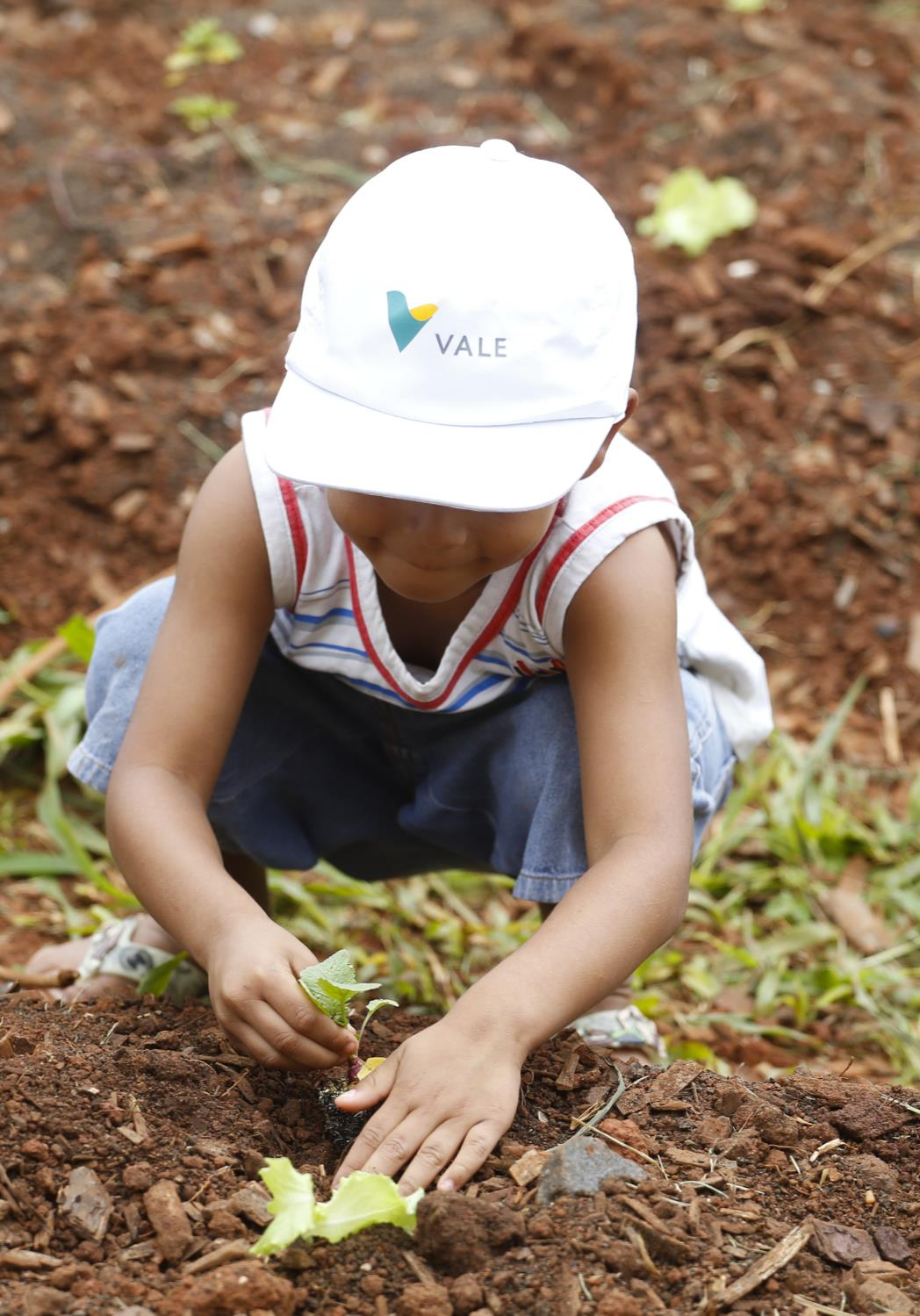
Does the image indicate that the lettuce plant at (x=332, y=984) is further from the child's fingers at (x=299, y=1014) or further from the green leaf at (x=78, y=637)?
the green leaf at (x=78, y=637)

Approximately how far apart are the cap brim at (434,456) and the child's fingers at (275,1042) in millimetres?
667

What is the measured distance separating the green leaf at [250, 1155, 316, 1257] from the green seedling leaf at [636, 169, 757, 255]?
3570 mm

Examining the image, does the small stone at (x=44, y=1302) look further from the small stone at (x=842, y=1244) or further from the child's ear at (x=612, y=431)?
the child's ear at (x=612, y=431)

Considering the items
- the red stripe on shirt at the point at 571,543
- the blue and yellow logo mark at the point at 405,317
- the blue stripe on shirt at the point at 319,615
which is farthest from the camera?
the blue stripe on shirt at the point at 319,615

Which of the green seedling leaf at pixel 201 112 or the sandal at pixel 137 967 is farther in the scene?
the green seedling leaf at pixel 201 112

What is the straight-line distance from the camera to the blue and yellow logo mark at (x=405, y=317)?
1.78 m

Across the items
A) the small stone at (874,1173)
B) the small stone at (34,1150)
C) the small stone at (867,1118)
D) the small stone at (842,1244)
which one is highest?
the small stone at (34,1150)

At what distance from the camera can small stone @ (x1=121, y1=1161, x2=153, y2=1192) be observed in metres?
1.76

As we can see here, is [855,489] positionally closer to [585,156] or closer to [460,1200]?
[585,156]

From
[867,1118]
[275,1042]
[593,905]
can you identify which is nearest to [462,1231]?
[275,1042]

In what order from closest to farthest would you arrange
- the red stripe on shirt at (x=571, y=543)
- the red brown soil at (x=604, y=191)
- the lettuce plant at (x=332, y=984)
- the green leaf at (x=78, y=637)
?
the lettuce plant at (x=332, y=984)
the red stripe on shirt at (x=571, y=543)
the green leaf at (x=78, y=637)
the red brown soil at (x=604, y=191)

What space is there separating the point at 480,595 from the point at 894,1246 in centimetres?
102

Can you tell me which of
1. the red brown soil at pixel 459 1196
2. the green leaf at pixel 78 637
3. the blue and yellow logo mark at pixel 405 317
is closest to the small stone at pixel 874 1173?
the red brown soil at pixel 459 1196

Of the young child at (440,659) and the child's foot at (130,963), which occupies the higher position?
the young child at (440,659)
